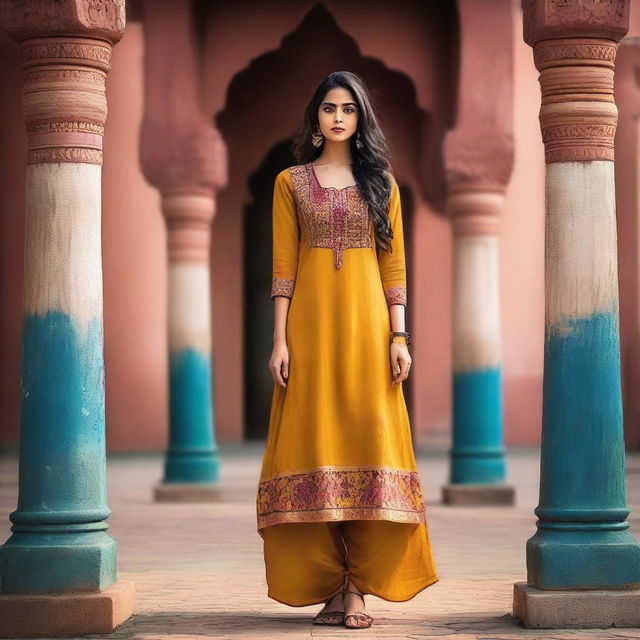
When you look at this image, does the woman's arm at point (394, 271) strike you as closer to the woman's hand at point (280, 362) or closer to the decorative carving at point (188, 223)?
the woman's hand at point (280, 362)

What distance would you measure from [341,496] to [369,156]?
116cm

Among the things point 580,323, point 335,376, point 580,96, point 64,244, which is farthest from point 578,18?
point 64,244

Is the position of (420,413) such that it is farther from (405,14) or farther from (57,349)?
(57,349)

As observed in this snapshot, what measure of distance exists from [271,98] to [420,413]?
3.74 meters

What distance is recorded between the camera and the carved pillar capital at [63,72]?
514 cm

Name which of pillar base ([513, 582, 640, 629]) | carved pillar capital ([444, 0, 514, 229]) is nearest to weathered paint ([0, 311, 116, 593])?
pillar base ([513, 582, 640, 629])

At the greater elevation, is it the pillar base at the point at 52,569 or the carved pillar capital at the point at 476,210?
the carved pillar capital at the point at 476,210

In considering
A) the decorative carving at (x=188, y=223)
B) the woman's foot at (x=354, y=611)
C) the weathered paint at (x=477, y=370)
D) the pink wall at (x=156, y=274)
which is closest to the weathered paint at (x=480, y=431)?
the weathered paint at (x=477, y=370)

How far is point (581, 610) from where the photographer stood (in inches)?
195

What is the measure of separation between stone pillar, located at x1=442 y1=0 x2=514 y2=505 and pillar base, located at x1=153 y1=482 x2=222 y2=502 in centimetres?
170

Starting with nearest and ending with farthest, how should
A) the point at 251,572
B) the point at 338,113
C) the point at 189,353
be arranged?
1. the point at 338,113
2. the point at 251,572
3. the point at 189,353

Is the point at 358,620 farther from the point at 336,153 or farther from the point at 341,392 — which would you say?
the point at 336,153

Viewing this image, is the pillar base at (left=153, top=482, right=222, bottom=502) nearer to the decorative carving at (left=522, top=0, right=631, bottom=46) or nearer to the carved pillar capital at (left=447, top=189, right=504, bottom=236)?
the carved pillar capital at (left=447, top=189, right=504, bottom=236)

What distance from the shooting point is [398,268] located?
5098 mm
